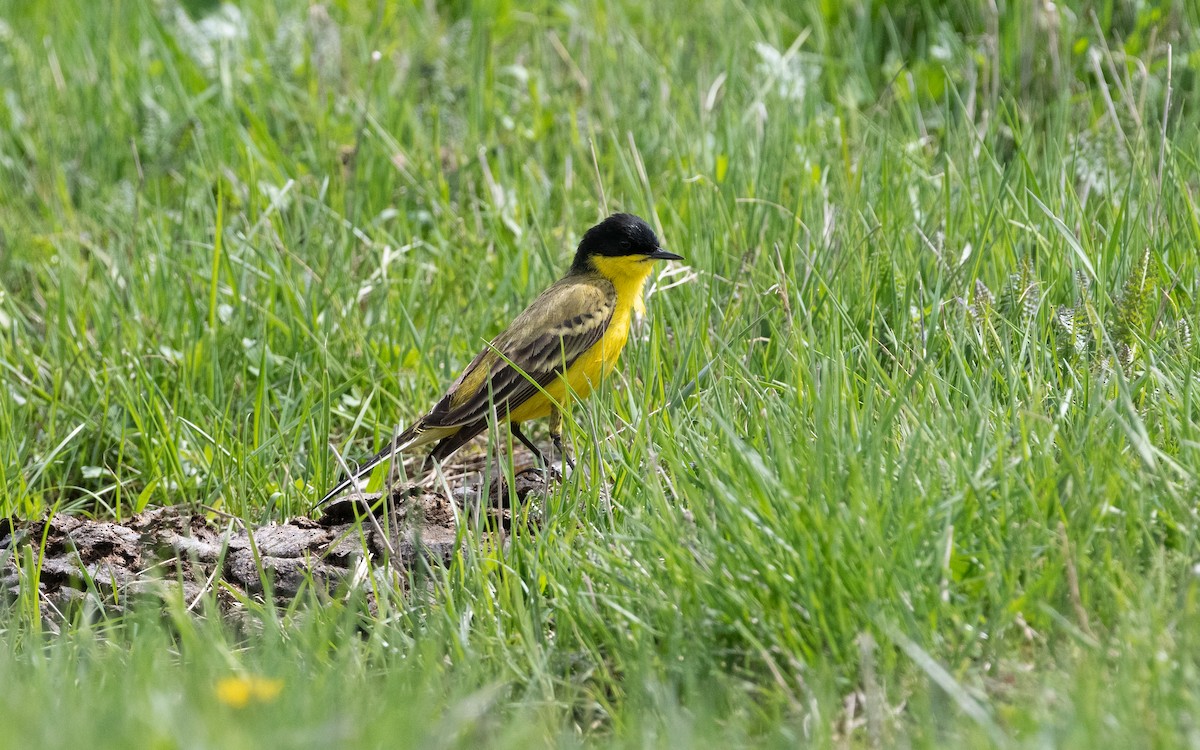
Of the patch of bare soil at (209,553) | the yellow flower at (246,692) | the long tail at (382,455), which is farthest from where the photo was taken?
the long tail at (382,455)

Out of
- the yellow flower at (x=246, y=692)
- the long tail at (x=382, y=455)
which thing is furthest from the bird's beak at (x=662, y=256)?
the yellow flower at (x=246, y=692)

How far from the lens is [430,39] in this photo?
7.77 metres

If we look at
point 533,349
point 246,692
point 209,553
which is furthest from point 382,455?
point 246,692

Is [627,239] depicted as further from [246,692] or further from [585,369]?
[246,692]

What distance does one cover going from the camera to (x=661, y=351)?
4957mm

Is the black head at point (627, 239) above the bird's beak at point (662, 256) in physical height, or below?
above

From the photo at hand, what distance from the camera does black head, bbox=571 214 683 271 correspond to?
5.39 metres

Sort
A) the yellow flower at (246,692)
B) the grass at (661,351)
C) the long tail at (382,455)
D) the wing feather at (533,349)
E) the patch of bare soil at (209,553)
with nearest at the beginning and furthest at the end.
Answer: the yellow flower at (246,692) < the grass at (661,351) < the patch of bare soil at (209,553) < the long tail at (382,455) < the wing feather at (533,349)

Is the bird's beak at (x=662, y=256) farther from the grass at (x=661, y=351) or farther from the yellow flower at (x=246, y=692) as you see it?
the yellow flower at (x=246, y=692)

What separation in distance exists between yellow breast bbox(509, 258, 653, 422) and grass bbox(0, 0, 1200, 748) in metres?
0.17

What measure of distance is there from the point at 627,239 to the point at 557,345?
53 cm

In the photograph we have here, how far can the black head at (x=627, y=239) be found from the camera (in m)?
5.39

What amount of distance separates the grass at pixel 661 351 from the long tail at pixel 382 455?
15 centimetres

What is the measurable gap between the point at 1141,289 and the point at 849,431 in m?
1.12
